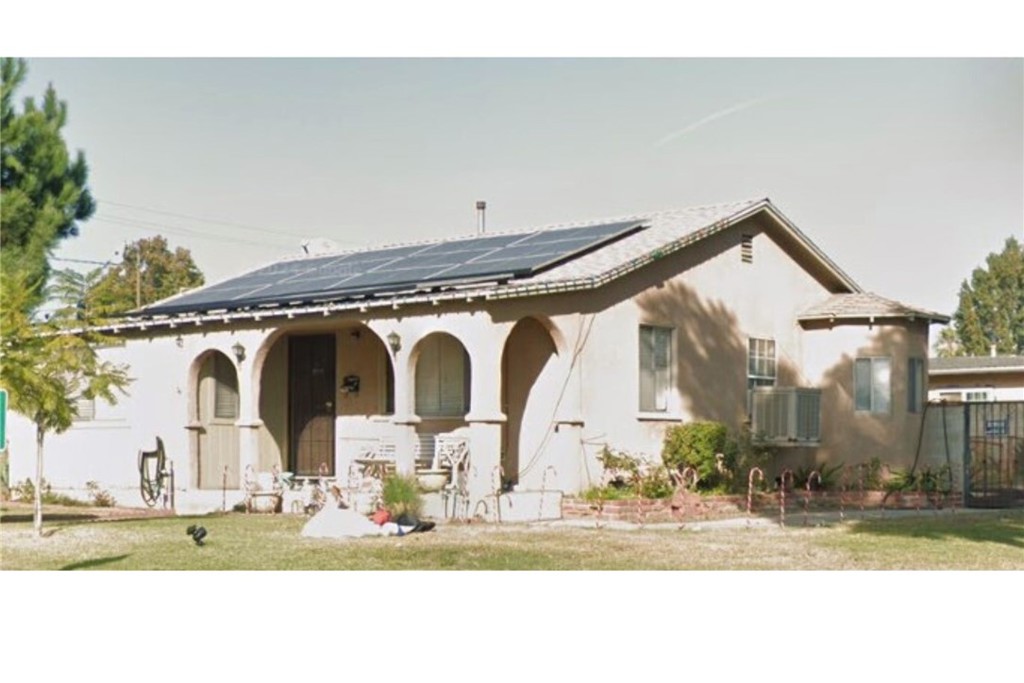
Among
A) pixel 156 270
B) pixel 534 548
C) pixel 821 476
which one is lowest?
pixel 534 548

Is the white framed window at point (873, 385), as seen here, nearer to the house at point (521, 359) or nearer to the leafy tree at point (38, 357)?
the house at point (521, 359)

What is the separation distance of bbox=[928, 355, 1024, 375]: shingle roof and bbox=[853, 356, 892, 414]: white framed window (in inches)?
243

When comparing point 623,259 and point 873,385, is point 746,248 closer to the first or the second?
point 873,385

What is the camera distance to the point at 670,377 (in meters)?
21.6

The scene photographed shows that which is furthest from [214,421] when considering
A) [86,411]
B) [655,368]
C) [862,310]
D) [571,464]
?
[862,310]

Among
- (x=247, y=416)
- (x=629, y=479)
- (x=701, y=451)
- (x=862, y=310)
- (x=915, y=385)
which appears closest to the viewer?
(x=629, y=479)

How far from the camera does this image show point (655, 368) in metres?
21.4

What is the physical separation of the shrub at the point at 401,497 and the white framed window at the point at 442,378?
318cm

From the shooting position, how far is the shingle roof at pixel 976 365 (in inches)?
1153

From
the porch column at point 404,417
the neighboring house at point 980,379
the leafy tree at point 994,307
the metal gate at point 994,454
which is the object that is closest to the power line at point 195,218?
the porch column at point 404,417

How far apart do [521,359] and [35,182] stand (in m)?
7.94

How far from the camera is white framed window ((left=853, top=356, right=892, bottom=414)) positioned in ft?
76.6
